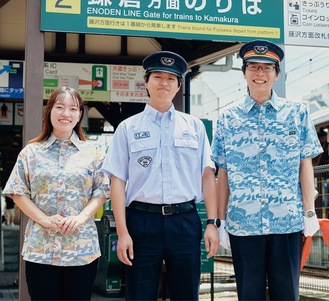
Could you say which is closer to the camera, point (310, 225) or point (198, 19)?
point (310, 225)

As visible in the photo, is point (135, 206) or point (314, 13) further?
point (314, 13)

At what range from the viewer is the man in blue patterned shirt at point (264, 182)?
137 inches

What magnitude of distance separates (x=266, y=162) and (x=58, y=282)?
142cm

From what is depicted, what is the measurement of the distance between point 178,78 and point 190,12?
2010 mm

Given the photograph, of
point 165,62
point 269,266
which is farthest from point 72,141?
point 269,266

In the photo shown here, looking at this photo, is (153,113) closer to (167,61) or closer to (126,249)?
(167,61)

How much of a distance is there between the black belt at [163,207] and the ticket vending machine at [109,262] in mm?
4463

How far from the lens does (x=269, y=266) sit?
348cm

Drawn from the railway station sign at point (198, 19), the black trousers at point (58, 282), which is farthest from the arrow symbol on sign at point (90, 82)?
the black trousers at point (58, 282)

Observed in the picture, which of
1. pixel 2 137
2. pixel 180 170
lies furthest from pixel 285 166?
pixel 2 137

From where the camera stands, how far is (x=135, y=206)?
3.58 metres

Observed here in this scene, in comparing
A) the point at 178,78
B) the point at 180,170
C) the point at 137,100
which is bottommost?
the point at 180,170

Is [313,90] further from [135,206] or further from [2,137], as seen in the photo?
[135,206]

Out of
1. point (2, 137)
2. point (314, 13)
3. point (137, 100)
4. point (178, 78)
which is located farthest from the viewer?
point (2, 137)
